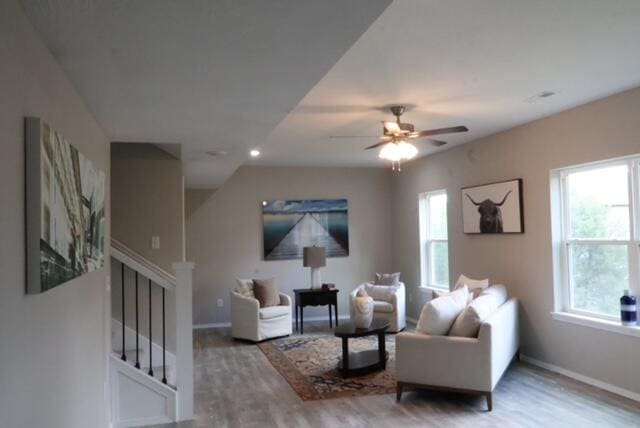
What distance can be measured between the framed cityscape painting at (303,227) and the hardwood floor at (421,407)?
3.25 metres

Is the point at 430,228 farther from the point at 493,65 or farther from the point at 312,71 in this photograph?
the point at 312,71

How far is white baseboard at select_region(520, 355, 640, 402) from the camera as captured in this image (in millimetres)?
4197

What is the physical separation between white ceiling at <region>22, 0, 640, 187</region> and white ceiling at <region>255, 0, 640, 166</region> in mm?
12

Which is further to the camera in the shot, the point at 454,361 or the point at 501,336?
the point at 501,336

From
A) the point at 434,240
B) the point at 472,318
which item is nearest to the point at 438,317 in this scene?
the point at 472,318

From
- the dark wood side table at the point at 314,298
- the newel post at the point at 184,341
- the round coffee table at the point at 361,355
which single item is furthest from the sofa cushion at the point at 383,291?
the newel post at the point at 184,341

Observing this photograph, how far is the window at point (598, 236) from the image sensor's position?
4340 millimetres

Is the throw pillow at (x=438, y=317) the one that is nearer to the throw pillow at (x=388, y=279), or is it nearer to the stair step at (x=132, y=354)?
the stair step at (x=132, y=354)

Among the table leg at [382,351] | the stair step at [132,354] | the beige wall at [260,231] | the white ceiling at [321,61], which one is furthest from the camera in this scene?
the beige wall at [260,231]

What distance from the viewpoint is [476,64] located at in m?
3.42

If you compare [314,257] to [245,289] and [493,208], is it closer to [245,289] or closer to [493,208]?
[245,289]

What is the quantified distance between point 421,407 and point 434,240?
12.2 ft

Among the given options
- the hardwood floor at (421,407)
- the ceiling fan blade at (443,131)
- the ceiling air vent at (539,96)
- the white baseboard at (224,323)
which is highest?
the ceiling air vent at (539,96)

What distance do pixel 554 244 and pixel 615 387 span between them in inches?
54.6
